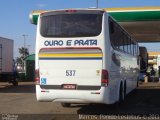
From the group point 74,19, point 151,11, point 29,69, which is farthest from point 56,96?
point 29,69

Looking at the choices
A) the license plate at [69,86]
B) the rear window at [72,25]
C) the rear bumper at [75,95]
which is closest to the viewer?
the rear bumper at [75,95]

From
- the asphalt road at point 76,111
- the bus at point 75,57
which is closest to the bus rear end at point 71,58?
the bus at point 75,57

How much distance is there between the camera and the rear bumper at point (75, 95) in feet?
43.4

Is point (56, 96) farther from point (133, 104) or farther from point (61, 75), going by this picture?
point (133, 104)

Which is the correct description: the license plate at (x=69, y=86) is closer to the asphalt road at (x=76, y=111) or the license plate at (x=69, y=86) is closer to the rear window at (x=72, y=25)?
the asphalt road at (x=76, y=111)

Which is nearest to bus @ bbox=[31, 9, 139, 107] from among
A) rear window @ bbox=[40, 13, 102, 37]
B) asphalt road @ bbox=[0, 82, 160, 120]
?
rear window @ bbox=[40, 13, 102, 37]

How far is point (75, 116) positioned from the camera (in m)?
13.6

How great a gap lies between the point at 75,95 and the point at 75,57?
122 cm

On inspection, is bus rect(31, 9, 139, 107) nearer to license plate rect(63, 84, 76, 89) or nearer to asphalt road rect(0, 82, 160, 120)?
license plate rect(63, 84, 76, 89)

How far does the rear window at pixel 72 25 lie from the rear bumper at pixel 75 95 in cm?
184

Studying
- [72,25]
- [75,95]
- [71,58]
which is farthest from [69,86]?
[72,25]

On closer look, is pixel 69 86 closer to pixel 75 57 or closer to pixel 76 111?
pixel 75 57

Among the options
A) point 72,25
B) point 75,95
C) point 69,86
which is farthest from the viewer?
point 72,25

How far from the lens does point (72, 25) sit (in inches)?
546
